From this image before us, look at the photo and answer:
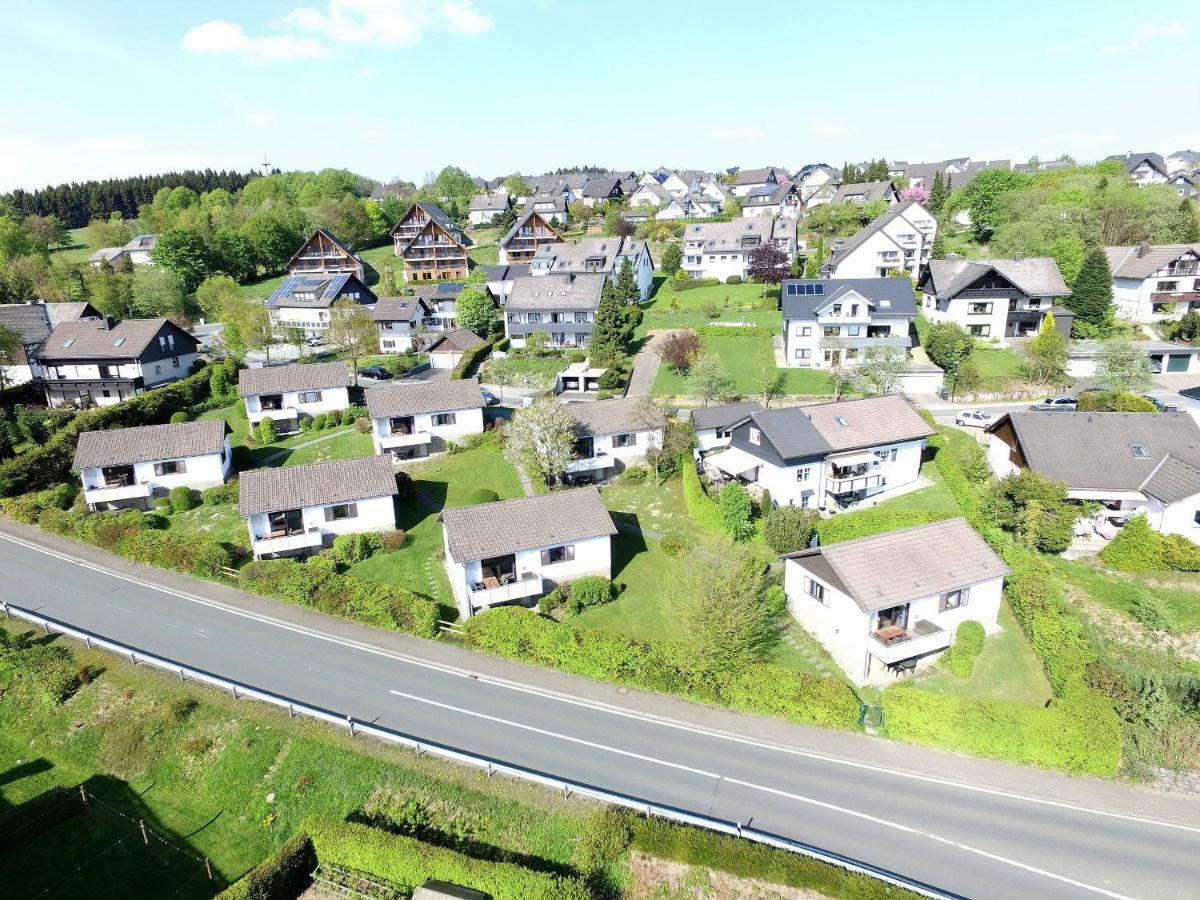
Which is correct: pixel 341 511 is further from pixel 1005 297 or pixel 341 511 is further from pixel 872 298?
pixel 1005 297

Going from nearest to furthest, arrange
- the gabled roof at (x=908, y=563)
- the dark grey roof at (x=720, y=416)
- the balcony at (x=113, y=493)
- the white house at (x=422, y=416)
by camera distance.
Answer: the gabled roof at (x=908, y=563), the balcony at (x=113, y=493), the dark grey roof at (x=720, y=416), the white house at (x=422, y=416)

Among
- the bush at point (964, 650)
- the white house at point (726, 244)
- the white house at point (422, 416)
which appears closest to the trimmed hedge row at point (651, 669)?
the bush at point (964, 650)

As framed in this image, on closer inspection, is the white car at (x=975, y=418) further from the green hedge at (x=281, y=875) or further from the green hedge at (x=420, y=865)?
the green hedge at (x=281, y=875)

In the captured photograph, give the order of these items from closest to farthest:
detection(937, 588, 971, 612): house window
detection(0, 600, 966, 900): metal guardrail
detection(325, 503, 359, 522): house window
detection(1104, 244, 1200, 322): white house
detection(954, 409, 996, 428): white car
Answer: detection(0, 600, 966, 900): metal guardrail → detection(937, 588, 971, 612): house window → detection(325, 503, 359, 522): house window → detection(954, 409, 996, 428): white car → detection(1104, 244, 1200, 322): white house

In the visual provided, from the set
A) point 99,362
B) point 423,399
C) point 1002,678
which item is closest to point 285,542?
point 423,399

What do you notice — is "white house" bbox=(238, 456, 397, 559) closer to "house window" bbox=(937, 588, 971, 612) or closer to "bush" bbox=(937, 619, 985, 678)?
"house window" bbox=(937, 588, 971, 612)

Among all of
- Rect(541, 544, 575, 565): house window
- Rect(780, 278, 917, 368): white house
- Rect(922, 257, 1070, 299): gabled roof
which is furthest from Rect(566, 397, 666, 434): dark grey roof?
Rect(922, 257, 1070, 299): gabled roof

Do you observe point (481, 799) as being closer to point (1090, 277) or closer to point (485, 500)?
point (485, 500)

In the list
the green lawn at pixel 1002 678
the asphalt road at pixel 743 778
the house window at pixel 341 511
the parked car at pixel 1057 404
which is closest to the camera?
the asphalt road at pixel 743 778
